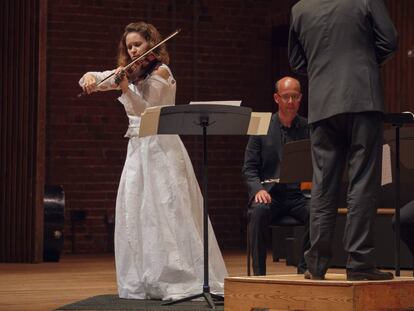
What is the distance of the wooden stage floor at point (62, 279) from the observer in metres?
5.79

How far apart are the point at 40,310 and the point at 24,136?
3.44m

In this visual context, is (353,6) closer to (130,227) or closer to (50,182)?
(130,227)

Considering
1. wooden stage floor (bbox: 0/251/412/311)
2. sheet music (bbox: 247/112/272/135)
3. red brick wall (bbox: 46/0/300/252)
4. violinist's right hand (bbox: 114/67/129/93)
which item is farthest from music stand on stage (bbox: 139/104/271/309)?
red brick wall (bbox: 46/0/300/252)

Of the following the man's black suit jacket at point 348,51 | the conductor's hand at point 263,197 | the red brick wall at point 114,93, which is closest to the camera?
the man's black suit jacket at point 348,51

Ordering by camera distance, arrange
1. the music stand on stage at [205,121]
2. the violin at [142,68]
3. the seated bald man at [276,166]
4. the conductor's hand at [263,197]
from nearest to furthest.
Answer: the music stand on stage at [205,121], the violin at [142,68], the conductor's hand at [263,197], the seated bald man at [276,166]

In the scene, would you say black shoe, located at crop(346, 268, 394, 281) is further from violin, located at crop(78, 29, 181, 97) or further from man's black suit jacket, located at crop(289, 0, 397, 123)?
violin, located at crop(78, 29, 181, 97)

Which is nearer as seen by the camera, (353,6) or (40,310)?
(353,6)

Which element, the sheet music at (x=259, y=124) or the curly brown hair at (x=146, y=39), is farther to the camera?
the curly brown hair at (x=146, y=39)

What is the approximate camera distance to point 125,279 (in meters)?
5.82

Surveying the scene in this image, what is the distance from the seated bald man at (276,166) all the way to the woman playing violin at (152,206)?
352mm

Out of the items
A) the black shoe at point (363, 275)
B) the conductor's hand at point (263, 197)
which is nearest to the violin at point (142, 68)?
the conductor's hand at point (263, 197)

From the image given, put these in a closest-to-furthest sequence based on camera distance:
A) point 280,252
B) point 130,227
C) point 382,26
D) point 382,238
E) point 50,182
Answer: point 382,26
point 130,227
point 382,238
point 280,252
point 50,182

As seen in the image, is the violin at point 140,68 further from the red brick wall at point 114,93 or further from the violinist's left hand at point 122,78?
the red brick wall at point 114,93

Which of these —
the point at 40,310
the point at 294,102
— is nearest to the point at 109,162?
the point at 294,102
